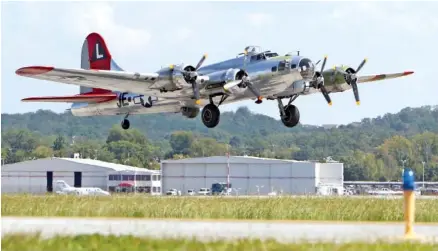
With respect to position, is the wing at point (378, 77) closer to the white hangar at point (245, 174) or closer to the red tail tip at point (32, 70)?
the red tail tip at point (32, 70)

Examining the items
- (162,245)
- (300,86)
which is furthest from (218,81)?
(162,245)

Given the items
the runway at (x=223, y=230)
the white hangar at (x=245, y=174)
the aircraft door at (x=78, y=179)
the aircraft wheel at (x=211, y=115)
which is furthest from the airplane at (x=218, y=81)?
the aircraft door at (x=78, y=179)

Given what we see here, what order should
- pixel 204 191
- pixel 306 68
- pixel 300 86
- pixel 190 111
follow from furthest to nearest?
pixel 204 191 < pixel 190 111 < pixel 300 86 < pixel 306 68

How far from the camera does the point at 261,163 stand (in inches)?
4742

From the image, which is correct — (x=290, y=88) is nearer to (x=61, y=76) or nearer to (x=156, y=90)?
(x=156, y=90)

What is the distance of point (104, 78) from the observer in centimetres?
4625

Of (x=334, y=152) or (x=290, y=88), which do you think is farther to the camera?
(x=334, y=152)

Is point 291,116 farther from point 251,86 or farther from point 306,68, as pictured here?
point 306,68

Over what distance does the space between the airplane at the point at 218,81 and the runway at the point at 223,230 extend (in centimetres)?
2180

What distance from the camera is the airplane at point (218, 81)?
44.8 metres

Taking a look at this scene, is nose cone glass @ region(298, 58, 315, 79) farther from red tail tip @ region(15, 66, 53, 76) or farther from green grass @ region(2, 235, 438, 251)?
green grass @ region(2, 235, 438, 251)

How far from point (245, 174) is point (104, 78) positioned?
74.9m

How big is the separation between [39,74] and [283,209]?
1644cm

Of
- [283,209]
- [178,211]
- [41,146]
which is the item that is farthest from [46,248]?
[41,146]
